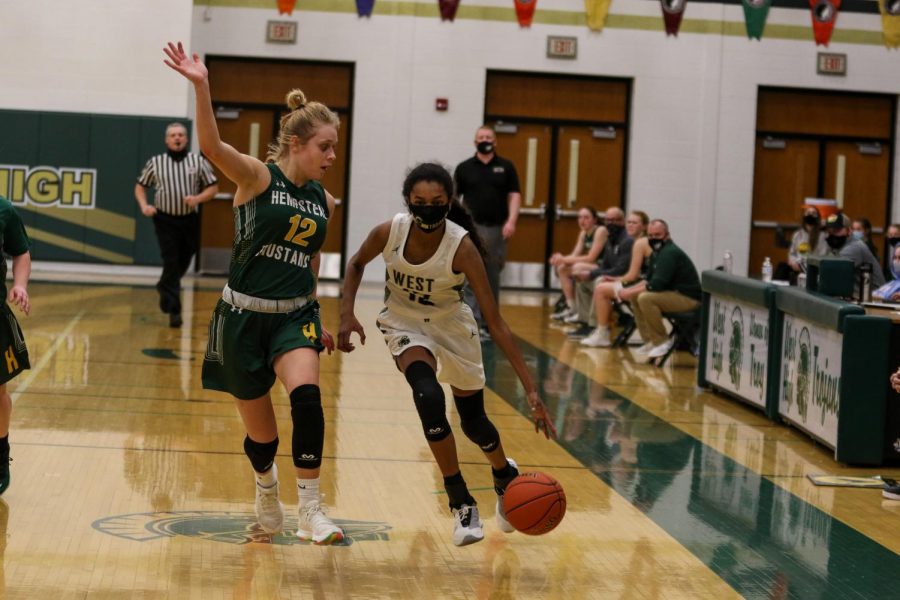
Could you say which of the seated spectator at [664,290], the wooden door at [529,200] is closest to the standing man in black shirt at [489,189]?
the seated spectator at [664,290]

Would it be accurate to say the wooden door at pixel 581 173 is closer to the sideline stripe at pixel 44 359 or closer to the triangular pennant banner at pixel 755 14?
the triangular pennant banner at pixel 755 14

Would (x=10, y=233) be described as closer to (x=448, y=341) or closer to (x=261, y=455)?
(x=261, y=455)

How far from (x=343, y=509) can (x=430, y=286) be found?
1.22 meters

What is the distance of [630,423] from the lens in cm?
872

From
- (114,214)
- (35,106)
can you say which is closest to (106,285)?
(114,214)

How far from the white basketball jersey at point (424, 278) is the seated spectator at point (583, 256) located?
28.8 feet

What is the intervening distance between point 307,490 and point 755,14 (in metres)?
15.2

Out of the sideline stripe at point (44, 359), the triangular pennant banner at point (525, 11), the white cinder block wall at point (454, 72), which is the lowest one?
the sideline stripe at point (44, 359)

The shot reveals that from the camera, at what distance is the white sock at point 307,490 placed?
201 inches

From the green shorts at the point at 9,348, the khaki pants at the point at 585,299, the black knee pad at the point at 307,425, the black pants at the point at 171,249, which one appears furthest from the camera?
the khaki pants at the point at 585,299

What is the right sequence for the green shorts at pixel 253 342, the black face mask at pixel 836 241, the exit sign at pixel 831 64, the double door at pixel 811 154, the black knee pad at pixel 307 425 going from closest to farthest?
the black knee pad at pixel 307 425 < the green shorts at pixel 253 342 < the black face mask at pixel 836 241 < the exit sign at pixel 831 64 < the double door at pixel 811 154

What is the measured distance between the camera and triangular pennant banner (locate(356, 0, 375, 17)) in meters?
18.4

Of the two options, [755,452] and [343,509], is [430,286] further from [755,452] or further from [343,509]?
[755,452]

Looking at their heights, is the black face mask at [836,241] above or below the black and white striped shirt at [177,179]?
below
